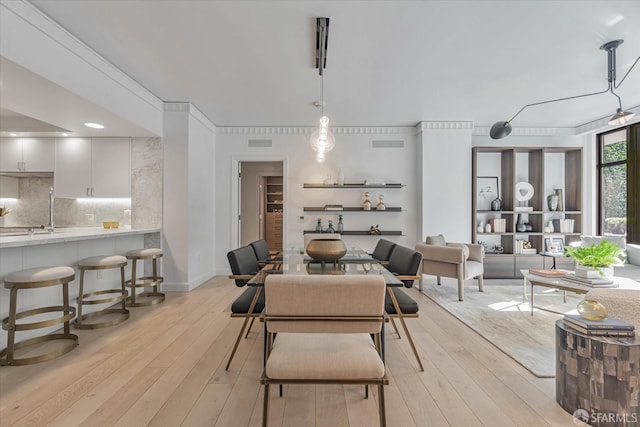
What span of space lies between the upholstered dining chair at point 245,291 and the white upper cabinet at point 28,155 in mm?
3762

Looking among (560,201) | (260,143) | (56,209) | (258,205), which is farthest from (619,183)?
(56,209)

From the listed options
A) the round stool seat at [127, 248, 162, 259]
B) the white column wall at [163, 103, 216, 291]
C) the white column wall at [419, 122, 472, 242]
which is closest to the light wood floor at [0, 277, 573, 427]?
the round stool seat at [127, 248, 162, 259]

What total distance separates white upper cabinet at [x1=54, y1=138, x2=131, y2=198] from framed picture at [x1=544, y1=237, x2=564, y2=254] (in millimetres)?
7092

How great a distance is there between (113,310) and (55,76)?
251cm

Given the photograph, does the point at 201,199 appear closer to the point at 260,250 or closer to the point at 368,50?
the point at 260,250

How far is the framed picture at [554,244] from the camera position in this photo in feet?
18.1

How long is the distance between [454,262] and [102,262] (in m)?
4.19

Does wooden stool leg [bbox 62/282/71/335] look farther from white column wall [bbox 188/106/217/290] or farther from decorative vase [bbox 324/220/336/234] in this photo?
decorative vase [bbox 324/220/336/234]

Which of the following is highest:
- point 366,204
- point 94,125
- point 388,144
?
point 388,144

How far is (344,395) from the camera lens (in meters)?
1.94

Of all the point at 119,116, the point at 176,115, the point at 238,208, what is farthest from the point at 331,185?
the point at 119,116

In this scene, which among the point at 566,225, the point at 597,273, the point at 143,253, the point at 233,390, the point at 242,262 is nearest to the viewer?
the point at 233,390

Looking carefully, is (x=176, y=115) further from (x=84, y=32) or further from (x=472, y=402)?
(x=472, y=402)

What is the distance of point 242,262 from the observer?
2.63 metres
